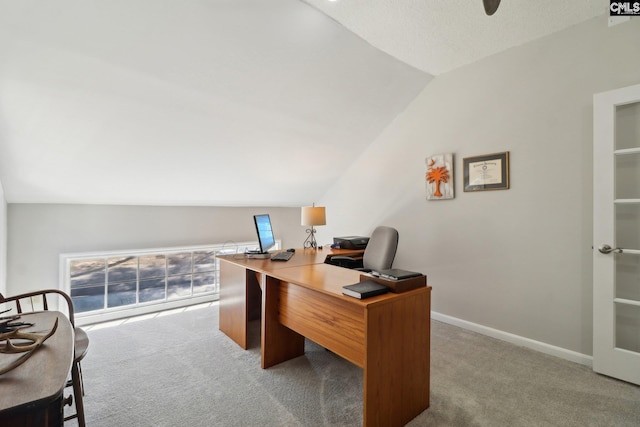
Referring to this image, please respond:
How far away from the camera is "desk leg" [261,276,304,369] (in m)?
2.16

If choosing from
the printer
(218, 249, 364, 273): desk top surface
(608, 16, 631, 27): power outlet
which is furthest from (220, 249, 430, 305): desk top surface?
(608, 16, 631, 27): power outlet

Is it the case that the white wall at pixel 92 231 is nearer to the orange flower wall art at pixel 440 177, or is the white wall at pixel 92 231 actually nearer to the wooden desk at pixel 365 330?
the wooden desk at pixel 365 330

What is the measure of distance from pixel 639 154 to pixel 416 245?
186 cm

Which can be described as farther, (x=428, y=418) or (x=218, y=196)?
(x=218, y=196)

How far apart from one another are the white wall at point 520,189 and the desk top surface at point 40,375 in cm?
299

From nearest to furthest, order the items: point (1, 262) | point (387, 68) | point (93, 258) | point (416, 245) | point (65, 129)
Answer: point (65, 129)
point (1, 262)
point (387, 68)
point (93, 258)
point (416, 245)

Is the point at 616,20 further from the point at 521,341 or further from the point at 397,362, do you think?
the point at 397,362

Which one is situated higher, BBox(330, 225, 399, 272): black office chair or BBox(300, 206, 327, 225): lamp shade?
BBox(300, 206, 327, 225): lamp shade

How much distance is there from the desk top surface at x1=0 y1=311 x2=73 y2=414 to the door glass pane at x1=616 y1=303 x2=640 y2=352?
3072 millimetres

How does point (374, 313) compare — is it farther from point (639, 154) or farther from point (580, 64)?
point (580, 64)

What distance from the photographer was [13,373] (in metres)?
0.82

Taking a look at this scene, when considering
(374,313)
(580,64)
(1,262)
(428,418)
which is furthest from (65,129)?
(580,64)

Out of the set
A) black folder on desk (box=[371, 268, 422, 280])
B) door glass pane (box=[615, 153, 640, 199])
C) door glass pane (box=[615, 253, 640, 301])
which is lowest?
door glass pane (box=[615, 253, 640, 301])

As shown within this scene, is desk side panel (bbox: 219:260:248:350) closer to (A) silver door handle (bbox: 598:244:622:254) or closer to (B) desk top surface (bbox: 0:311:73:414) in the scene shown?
(B) desk top surface (bbox: 0:311:73:414)
